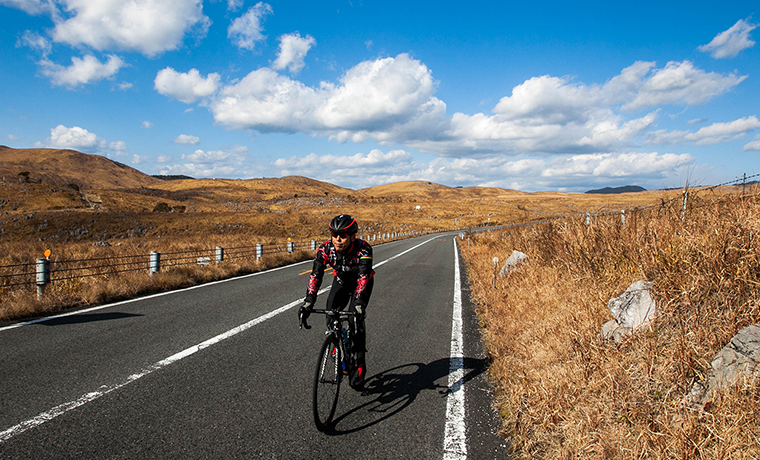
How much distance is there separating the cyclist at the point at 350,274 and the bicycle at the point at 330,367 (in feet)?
0.41

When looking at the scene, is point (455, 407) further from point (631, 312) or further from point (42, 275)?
point (42, 275)

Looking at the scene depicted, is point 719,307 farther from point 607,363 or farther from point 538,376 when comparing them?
point 538,376

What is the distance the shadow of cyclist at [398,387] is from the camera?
386 centimetres

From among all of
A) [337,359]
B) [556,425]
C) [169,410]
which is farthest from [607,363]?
[169,410]

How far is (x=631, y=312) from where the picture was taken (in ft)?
14.8

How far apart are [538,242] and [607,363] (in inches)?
361

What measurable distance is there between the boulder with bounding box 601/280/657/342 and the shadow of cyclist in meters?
1.63

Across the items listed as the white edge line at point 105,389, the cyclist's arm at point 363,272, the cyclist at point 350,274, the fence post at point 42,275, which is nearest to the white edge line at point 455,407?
the cyclist at point 350,274

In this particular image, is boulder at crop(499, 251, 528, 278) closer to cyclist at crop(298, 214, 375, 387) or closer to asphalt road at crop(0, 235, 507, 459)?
asphalt road at crop(0, 235, 507, 459)

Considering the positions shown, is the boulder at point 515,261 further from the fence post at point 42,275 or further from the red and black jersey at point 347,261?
the fence post at point 42,275

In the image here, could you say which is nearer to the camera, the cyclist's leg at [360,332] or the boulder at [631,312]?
the cyclist's leg at [360,332]

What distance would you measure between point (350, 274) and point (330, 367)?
1.00 m

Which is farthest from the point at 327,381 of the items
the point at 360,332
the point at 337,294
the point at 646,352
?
the point at 646,352

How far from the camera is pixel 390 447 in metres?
3.31
